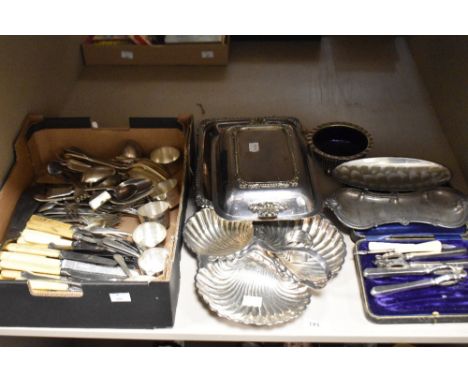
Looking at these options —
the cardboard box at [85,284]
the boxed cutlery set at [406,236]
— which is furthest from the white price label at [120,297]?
the boxed cutlery set at [406,236]

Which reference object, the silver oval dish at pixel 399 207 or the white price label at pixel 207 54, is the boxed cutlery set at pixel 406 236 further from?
the white price label at pixel 207 54

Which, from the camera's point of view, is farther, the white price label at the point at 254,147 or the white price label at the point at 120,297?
the white price label at the point at 254,147

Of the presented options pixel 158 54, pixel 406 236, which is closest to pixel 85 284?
pixel 406 236

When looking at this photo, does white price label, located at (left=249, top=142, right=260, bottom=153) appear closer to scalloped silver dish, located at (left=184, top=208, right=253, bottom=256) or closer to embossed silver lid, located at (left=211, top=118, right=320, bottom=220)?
embossed silver lid, located at (left=211, top=118, right=320, bottom=220)

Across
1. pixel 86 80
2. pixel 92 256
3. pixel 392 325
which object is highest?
pixel 86 80

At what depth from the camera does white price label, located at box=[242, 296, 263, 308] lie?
744 millimetres

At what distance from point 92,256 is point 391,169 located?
56cm

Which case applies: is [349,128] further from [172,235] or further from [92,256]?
[92,256]

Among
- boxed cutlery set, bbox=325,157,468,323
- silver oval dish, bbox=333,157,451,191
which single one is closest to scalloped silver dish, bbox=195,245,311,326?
boxed cutlery set, bbox=325,157,468,323

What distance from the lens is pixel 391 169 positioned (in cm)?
91

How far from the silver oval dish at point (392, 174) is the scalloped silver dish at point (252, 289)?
0.78 feet

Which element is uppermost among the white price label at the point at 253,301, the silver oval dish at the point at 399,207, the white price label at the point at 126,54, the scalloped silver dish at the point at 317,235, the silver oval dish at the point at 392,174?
the white price label at the point at 126,54

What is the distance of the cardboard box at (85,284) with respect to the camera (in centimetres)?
68
